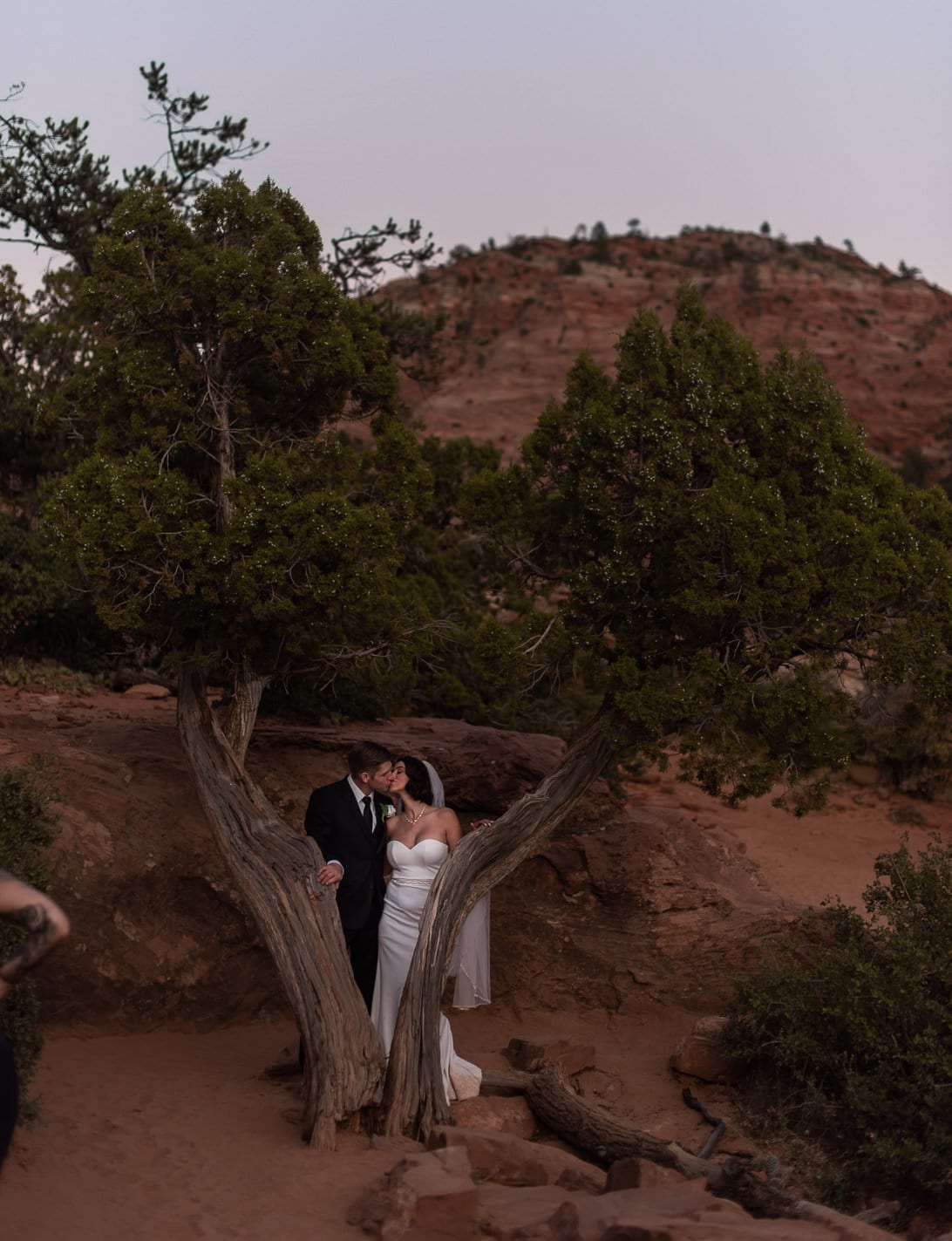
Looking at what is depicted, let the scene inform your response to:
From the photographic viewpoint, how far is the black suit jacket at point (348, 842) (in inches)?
303


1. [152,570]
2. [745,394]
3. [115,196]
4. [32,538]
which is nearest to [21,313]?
[115,196]

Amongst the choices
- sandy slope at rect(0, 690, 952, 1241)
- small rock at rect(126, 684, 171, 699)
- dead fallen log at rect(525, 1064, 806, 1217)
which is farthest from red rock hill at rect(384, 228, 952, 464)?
dead fallen log at rect(525, 1064, 806, 1217)

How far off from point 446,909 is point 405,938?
349 millimetres

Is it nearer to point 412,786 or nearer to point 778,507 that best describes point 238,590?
point 412,786

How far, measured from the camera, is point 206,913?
30.8ft

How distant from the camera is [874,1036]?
7.29 metres

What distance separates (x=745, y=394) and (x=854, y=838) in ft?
33.7

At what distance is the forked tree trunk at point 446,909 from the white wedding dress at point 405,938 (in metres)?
0.19

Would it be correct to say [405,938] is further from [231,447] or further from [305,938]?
[231,447]

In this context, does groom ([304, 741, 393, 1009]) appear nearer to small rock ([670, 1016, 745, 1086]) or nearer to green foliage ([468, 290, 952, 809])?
green foliage ([468, 290, 952, 809])

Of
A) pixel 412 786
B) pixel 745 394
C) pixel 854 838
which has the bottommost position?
pixel 854 838

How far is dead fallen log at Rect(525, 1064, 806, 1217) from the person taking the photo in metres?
5.87

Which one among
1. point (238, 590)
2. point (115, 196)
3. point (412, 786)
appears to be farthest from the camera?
point (115, 196)

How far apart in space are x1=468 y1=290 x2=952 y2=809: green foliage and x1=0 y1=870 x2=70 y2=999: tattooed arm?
501 centimetres
